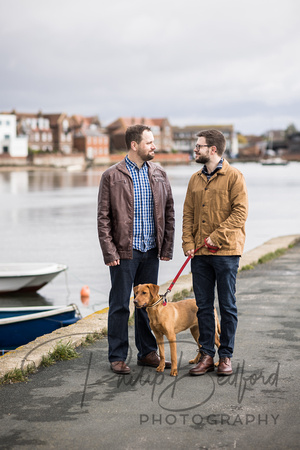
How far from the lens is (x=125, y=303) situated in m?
5.84

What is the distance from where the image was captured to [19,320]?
9.67m

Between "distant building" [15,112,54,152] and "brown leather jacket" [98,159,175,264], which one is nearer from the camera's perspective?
"brown leather jacket" [98,159,175,264]

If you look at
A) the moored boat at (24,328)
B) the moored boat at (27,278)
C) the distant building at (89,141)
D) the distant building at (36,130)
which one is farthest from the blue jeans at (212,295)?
the distant building at (89,141)

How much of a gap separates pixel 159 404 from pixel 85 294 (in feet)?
35.6

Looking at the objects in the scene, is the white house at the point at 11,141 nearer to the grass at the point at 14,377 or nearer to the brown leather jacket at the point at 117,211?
the brown leather jacket at the point at 117,211

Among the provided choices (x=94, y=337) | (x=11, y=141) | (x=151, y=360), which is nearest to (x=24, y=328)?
(x=94, y=337)

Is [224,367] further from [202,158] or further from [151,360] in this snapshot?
[202,158]

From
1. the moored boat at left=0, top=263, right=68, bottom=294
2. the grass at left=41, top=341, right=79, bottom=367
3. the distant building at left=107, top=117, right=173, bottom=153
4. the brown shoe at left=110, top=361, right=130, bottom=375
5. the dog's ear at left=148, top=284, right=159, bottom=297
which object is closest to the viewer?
the dog's ear at left=148, top=284, right=159, bottom=297

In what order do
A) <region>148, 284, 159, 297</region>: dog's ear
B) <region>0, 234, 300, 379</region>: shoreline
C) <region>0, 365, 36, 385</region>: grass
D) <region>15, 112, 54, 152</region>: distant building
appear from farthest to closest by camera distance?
<region>15, 112, 54, 152</region>: distant building
<region>0, 234, 300, 379</region>: shoreline
<region>148, 284, 159, 297</region>: dog's ear
<region>0, 365, 36, 385</region>: grass

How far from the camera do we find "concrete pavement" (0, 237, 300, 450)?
13.9 feet

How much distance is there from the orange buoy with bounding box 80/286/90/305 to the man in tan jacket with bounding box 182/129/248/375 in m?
9.57

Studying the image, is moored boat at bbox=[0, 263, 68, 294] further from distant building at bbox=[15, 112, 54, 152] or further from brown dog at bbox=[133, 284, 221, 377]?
distant building at bbox=[15, 112, 54, 152]

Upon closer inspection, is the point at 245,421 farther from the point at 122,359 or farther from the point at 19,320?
the point at 19,320

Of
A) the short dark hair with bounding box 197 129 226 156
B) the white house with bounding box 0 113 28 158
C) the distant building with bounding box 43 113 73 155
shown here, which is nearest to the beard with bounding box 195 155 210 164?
the short dark hair with bounding box 197 129 226 156
